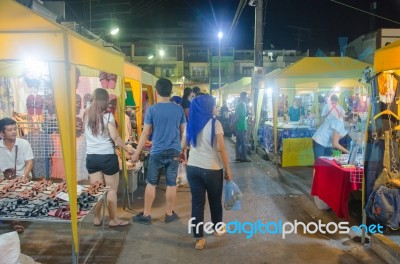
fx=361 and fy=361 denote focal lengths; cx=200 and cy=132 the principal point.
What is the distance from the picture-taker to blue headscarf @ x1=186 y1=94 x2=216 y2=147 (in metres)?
4.44

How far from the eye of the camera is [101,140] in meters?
4.89

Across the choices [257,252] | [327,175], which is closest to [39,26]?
[257,252]

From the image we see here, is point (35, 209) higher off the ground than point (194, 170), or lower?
lower

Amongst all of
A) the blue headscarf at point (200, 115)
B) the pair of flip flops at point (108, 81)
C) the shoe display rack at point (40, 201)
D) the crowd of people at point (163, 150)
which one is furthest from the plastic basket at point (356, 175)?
the pair of flip flops at point (108, 81)

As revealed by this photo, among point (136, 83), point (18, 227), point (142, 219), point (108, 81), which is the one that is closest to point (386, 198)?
point (142, 219)

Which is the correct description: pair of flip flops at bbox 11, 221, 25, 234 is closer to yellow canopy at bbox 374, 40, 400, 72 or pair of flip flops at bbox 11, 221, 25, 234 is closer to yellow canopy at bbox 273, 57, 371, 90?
yellow canopy at bbox 374, 40, 400, 72

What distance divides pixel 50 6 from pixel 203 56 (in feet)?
132

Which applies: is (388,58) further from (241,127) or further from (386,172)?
(241,127)

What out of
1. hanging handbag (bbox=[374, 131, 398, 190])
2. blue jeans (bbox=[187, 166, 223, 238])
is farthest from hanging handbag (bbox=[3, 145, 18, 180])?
hanging handbag (bbox=[374, 131, 398, 190])

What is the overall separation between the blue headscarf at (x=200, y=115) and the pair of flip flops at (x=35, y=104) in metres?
3.18

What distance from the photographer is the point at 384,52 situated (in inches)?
166

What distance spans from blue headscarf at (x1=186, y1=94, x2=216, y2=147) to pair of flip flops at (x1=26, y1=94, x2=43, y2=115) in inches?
125

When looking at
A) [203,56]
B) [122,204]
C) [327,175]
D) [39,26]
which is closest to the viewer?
[39,26]

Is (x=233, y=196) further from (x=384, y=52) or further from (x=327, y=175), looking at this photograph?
(x=384, y=52)
